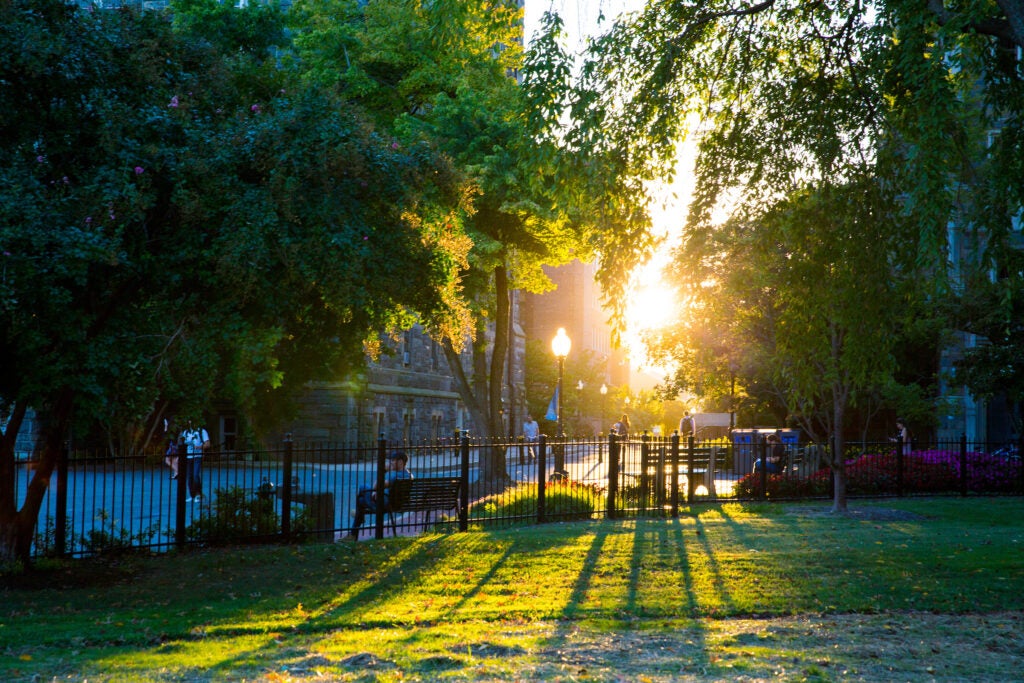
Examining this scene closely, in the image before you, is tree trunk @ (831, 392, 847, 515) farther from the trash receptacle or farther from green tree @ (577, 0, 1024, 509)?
A: the trash receptacle

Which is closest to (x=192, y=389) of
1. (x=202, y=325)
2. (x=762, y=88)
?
(x=202, y=325)

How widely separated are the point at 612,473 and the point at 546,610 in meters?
8.66

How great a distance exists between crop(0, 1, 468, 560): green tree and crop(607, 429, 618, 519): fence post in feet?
21.7

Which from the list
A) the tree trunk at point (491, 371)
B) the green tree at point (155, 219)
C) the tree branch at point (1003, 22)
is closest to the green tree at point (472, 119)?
the tree trunk at point (491, 371)

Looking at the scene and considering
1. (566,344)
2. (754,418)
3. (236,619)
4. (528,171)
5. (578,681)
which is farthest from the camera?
(754,418)

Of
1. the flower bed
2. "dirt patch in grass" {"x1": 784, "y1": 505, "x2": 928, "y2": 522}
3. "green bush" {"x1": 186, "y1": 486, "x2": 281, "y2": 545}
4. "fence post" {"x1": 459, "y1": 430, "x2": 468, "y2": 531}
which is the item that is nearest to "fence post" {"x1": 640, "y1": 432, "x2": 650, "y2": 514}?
"dirt patch in grass" {"x1": 784, "y1": 505, "x2": 928, "y2": 522}

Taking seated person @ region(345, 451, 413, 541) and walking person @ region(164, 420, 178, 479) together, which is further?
walking person @ region(164, 420, 178, 479)

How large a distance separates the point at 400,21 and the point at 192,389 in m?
20.0

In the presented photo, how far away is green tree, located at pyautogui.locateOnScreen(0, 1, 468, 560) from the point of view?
10219 millimetres

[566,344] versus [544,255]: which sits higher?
[544,255]

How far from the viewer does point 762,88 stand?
1234 centimetres

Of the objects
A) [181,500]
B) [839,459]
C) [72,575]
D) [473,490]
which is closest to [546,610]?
[72,575]

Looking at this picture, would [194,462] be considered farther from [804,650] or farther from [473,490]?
[804,650]

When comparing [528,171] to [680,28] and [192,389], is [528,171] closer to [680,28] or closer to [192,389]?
[680,28]
